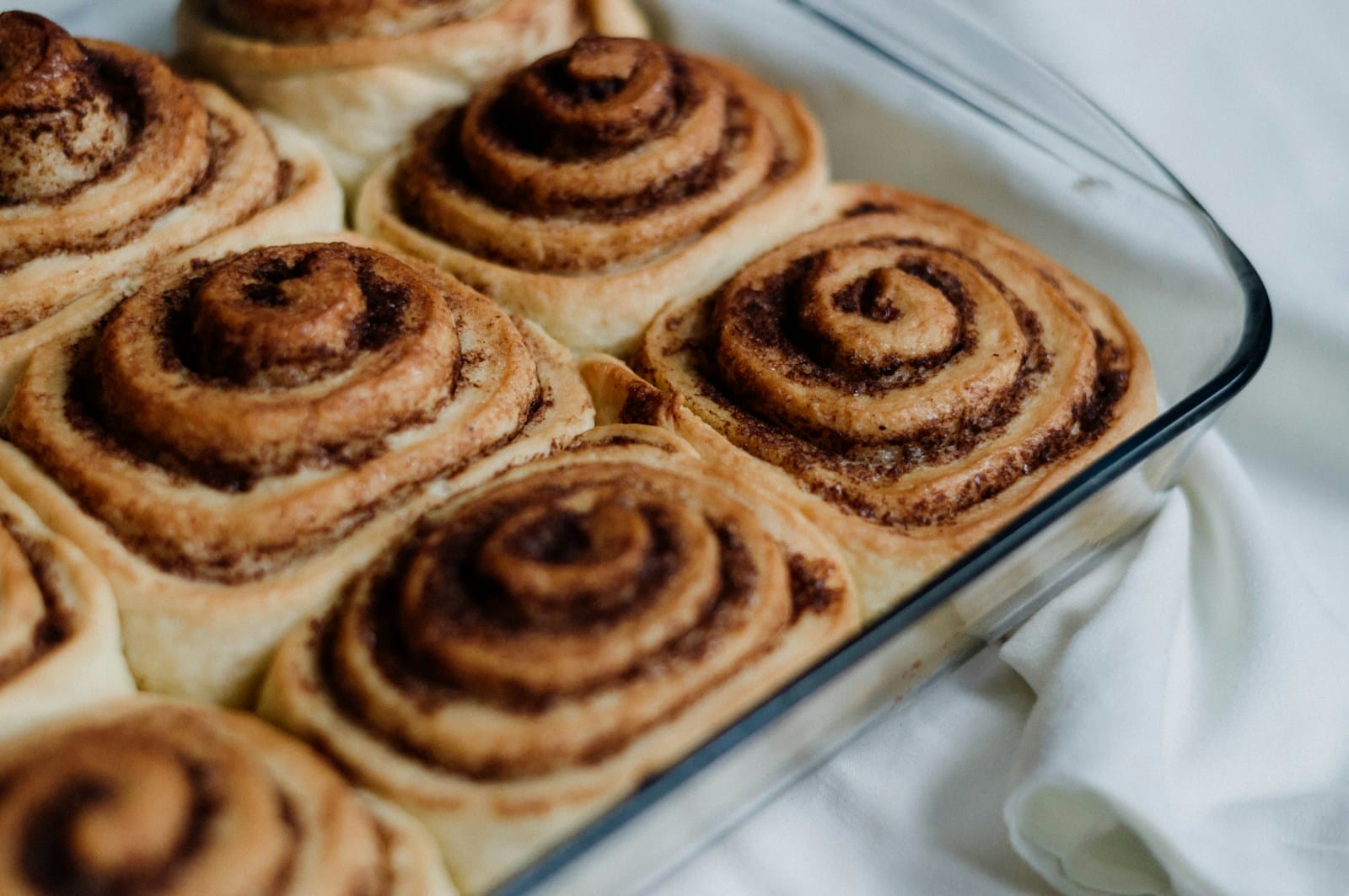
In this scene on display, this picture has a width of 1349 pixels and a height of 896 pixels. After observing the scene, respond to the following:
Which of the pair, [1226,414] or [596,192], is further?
[1226,414]

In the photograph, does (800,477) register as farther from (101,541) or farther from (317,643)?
(101,541)

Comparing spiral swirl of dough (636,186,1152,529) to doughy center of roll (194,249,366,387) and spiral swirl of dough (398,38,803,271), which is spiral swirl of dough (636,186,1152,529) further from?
doughy center of roll (194,249,366,387)

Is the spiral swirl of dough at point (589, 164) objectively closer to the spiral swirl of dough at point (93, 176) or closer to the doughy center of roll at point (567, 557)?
the spiral swirl of dough at point (93, 176)

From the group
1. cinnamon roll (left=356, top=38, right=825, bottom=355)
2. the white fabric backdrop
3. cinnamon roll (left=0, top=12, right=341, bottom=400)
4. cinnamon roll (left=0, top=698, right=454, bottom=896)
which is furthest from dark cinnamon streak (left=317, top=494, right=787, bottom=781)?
cinnamon roll (left=0, top=12, right=341, bottom=400)

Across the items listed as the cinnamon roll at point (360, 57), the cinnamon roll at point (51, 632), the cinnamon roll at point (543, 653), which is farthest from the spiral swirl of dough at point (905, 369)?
the cinnamon roll at point (51, 632)

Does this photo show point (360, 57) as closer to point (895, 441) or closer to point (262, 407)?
point (262, 407)

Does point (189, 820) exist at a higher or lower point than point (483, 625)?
lower

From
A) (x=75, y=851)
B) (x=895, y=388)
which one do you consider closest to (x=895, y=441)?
(x=895, y=388)
